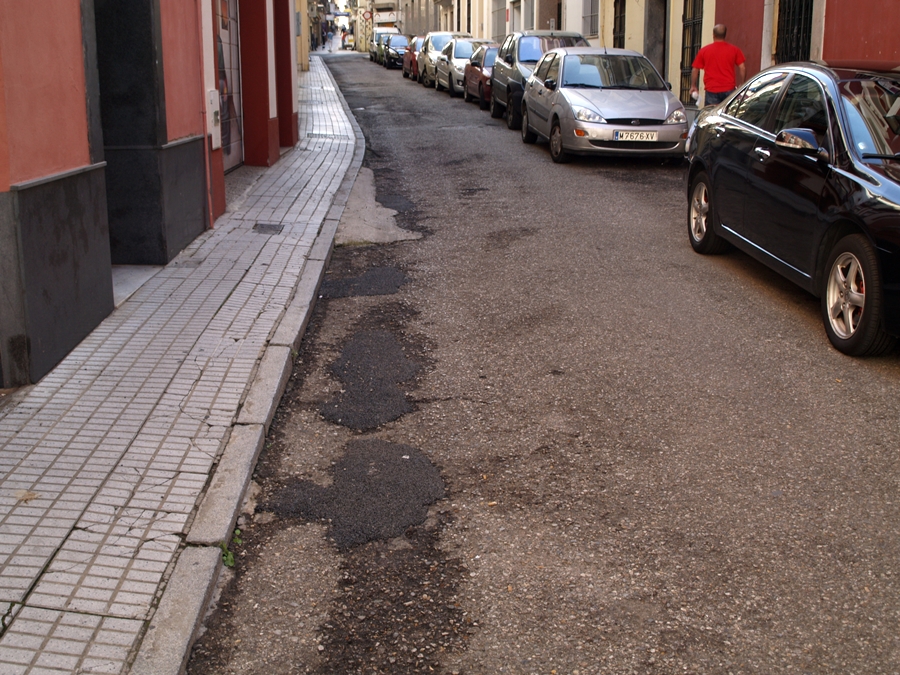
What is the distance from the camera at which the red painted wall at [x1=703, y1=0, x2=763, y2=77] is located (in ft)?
56.0

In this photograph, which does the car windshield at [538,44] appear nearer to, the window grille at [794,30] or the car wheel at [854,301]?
the window grille at [794,30]

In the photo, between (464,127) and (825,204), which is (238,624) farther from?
(464,127)

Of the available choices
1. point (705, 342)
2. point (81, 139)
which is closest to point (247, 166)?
point (81, 139)

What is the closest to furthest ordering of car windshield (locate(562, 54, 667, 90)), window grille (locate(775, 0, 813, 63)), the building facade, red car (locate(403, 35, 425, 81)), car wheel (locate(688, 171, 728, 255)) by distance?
the building facade
car wheel (locate(688, 171, 728, 255))
car windshield (locate(562, 54, 667, 90))
window grille (locate(775, 0, 813, 63))
red car (locate(403, 35, 425, 81))

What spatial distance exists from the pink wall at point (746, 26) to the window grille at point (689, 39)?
78.8 inches

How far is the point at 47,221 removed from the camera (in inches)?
215

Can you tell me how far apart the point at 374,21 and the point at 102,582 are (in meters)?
74.2

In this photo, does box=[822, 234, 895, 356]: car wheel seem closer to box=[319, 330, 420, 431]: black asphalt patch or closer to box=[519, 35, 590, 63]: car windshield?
box=[319, 330, 420, 431]: black asphalt patch

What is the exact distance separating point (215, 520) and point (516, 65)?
16.7 meters

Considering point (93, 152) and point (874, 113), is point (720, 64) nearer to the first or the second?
point (874, 113)

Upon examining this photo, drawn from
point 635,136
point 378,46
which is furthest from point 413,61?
point 635,136

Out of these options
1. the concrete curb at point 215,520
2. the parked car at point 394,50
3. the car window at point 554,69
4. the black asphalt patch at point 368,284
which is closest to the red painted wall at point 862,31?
the car window at point 554,69

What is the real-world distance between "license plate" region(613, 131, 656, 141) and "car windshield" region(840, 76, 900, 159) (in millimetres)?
7064

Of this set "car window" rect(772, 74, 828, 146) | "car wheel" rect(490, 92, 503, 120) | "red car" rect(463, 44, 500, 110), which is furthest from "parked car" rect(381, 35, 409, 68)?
"car window" rect(772, 74, 828, 146)
